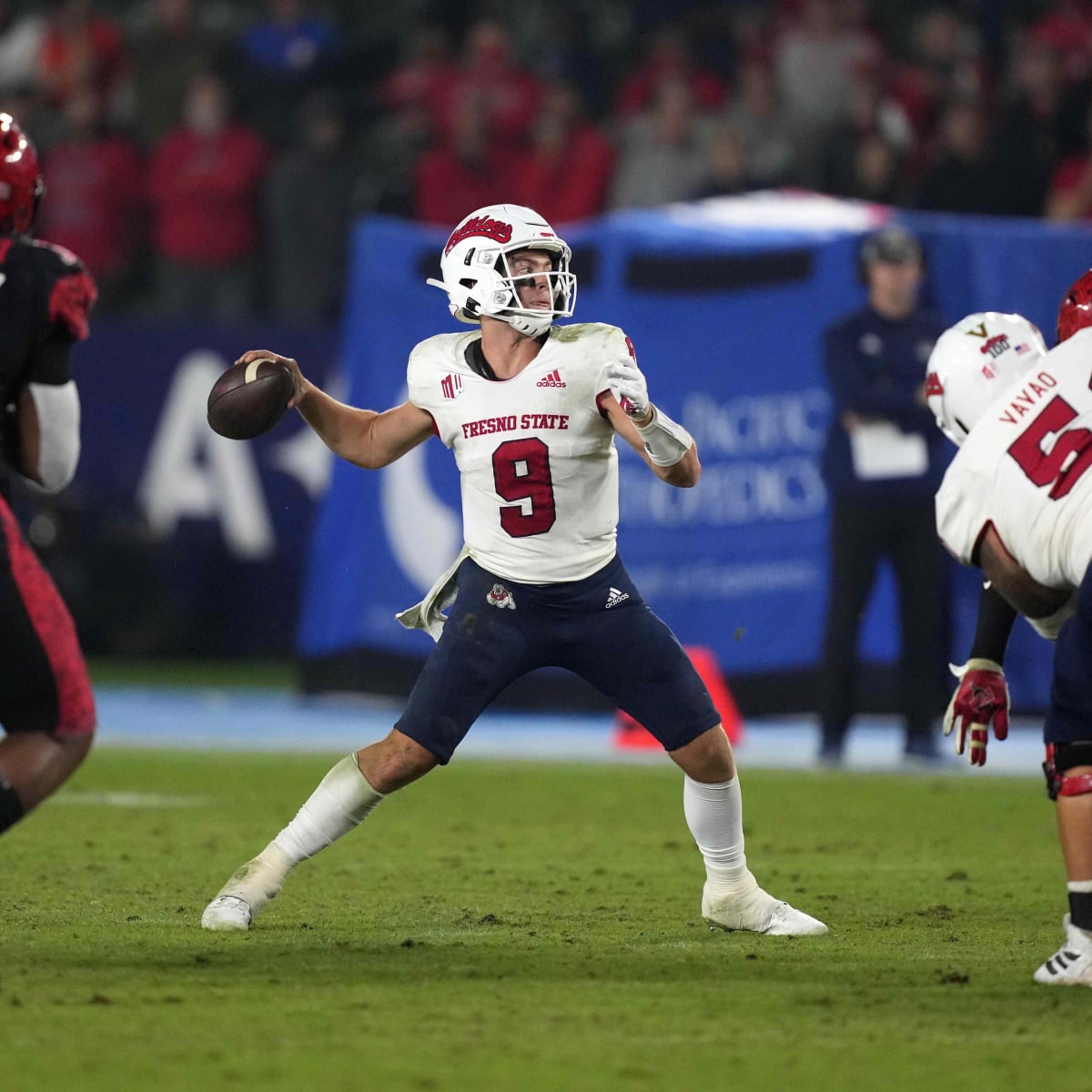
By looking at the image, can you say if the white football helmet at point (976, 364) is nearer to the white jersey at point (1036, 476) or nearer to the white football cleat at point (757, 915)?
the white jersey at point (1036, 476)

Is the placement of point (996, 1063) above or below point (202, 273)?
below

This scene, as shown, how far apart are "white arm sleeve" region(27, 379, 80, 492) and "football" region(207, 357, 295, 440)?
697mm

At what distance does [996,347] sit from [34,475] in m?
2.25

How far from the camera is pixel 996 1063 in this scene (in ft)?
12.8

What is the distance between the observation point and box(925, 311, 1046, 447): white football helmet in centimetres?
485

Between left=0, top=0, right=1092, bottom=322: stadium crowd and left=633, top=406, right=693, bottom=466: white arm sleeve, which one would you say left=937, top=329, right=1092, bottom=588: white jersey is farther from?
left=0, top=0, right=1092, bottom=322: stadium crowd

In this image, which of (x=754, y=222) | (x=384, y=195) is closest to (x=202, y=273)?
(x=384, y=195)

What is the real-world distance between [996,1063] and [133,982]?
1874mm

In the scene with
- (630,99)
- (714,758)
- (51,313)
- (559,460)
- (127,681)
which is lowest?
(127,681)

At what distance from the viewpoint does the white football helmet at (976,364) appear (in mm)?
4852

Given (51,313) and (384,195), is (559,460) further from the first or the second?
(384,195)

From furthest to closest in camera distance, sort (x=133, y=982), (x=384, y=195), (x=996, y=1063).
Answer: (x=384, y=195) → (x=133, y=982) → (x=996, y=1063)

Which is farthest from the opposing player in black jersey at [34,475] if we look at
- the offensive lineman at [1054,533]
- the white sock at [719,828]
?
the offensive lineman at [1054,533]

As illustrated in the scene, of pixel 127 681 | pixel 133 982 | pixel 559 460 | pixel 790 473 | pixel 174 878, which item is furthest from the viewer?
pixel 127 681
